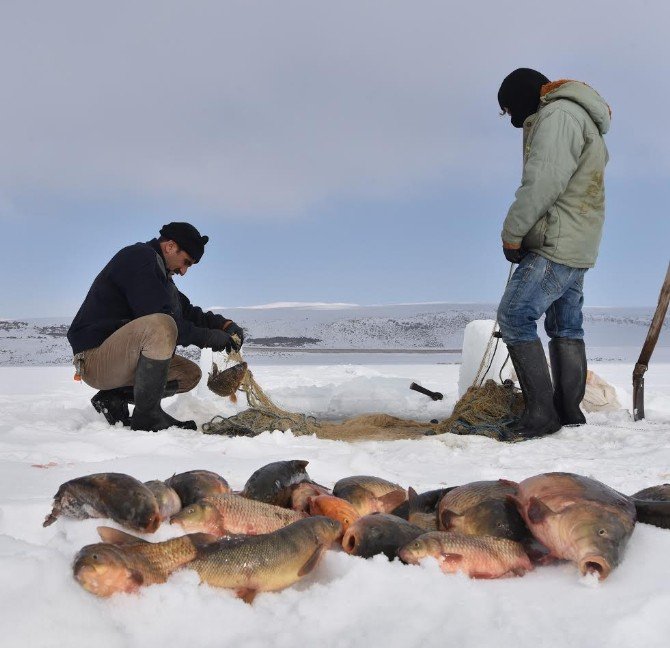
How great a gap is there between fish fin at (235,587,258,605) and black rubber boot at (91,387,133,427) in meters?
3.90

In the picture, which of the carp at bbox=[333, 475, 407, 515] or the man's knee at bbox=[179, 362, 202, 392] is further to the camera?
the man's knee at bbox=[179, 362, 202, 392]

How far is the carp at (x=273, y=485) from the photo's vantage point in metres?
2.27

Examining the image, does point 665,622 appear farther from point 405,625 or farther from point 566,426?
point 566,426

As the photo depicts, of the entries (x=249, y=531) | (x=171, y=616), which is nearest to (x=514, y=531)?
(x=249, y=531)

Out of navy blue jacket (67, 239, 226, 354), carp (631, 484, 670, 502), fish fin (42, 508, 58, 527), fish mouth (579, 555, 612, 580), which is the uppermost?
navy blue jacket (67, 239, 226, 354)

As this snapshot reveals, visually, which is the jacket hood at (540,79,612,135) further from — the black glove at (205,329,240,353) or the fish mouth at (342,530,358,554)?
the fish mouth at (342,530,358,554)

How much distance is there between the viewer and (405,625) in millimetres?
1431

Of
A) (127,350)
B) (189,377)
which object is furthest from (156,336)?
(189,377)

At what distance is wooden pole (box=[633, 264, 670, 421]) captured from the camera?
5.50 m

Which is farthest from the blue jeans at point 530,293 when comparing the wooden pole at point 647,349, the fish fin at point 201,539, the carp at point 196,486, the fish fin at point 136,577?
the fish fin at point 136,577

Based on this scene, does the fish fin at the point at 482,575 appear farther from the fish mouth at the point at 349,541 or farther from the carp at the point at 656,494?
the carp at the point at 656,494

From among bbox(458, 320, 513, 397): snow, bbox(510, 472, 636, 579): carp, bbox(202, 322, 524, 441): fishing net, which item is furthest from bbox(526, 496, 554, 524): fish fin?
bbox(458, 320, 513, 397): snow

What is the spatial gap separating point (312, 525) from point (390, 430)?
3.86 meters

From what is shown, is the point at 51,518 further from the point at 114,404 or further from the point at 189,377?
the point at 189,377
